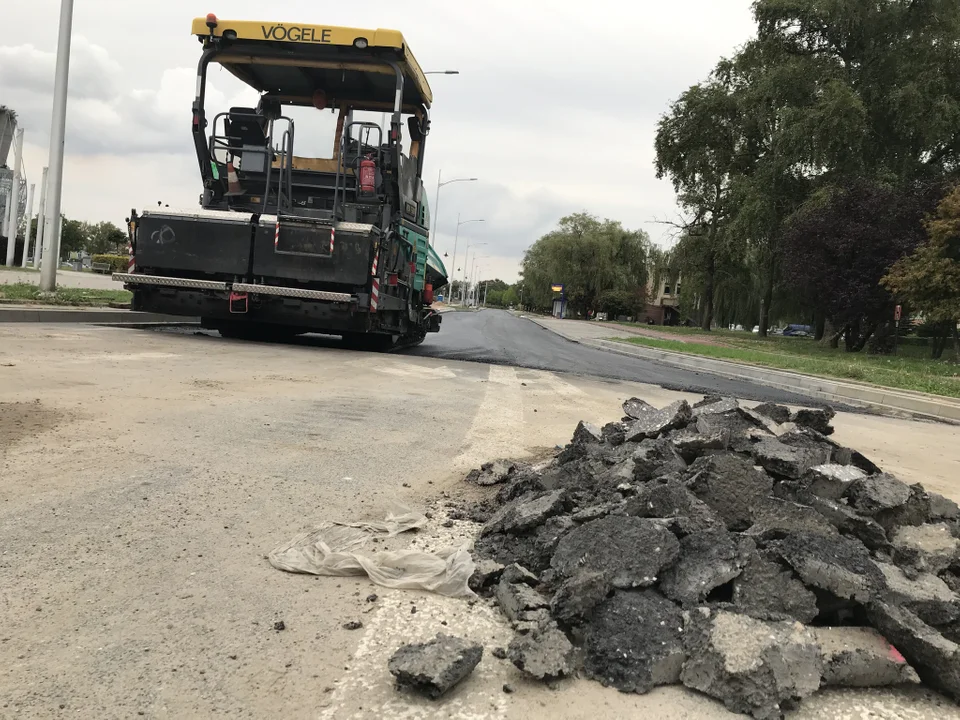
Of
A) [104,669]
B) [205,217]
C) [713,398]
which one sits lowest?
[104,669]

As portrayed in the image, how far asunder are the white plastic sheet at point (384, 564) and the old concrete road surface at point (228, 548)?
59 millimetres

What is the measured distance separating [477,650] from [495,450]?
3.22 meters

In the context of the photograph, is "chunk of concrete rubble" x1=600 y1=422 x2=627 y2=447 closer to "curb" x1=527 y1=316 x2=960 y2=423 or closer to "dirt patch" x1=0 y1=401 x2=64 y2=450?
"dirt patch" x1=0 y1=401 x2=64 y2=450

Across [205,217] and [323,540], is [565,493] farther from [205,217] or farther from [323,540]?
[205,217]

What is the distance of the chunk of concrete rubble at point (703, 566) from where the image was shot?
8.54ft

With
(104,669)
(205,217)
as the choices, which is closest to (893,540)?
(104,669)

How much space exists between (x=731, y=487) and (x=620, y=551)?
0.80m

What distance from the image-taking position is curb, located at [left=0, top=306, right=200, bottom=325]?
1130 cm

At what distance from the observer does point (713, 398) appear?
5270 mm

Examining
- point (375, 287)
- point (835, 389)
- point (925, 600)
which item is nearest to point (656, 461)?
point (925, 600)

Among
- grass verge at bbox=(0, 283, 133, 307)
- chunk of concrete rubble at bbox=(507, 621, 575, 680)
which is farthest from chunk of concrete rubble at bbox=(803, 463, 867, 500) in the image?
grass verge at bbox=(0, 283, 133, 307)

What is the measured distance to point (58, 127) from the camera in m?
14.5

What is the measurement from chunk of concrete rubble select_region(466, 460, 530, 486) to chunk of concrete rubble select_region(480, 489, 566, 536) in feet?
2.77

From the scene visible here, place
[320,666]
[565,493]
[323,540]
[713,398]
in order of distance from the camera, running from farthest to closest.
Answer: [713,398] → [565,493] → [323,540] → [320,666]
